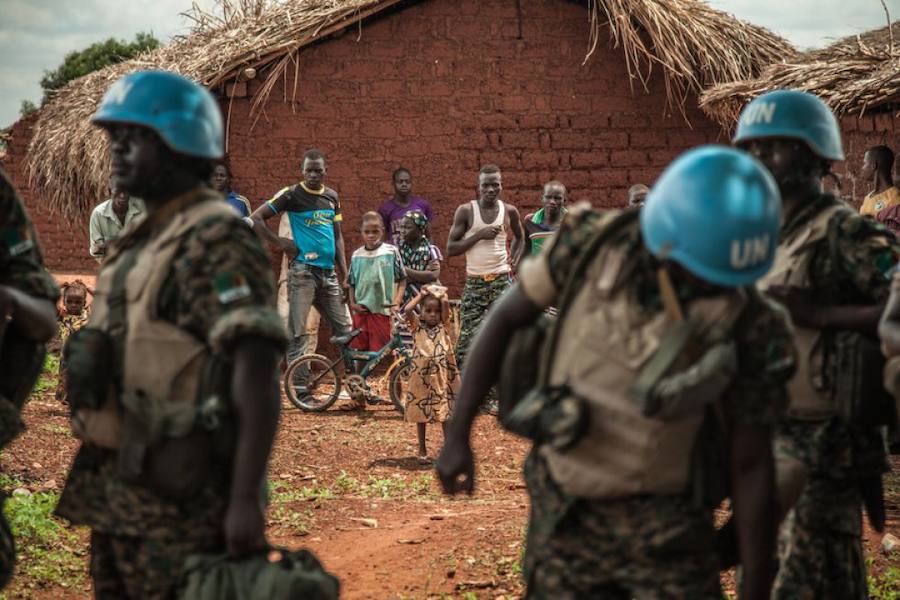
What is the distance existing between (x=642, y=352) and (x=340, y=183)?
989 cm

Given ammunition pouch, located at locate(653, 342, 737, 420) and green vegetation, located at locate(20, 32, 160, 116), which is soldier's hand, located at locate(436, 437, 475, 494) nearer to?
ammunition pouch, located at locate(653, 342, 737, 420)

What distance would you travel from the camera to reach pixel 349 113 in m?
12.4

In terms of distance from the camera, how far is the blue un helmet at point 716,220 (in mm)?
2555

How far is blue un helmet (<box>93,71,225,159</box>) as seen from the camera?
2.84 m

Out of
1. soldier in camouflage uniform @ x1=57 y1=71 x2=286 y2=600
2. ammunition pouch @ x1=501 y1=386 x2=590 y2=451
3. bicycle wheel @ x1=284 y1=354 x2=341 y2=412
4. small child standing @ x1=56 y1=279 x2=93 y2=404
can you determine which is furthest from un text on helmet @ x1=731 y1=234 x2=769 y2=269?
bicycle wheel @ x1=284 y1=354 x2=341 y2=412

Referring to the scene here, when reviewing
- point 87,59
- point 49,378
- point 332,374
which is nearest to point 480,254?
point 332,374

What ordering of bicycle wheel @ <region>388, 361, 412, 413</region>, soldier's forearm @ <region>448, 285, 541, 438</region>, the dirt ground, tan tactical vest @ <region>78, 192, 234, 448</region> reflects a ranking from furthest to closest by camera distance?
bicycle wheel @ <region>388, 361, 412, 413</region> → the dirt ground → soldier's forearm @ <region>448, 285, 541, 438</region> → tan tactical vest @ <region>78, 192, 234, 448</region>

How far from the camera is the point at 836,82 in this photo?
9820mm

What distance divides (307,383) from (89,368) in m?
7.95

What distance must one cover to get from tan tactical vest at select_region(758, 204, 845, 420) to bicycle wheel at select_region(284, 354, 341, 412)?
23.0ft

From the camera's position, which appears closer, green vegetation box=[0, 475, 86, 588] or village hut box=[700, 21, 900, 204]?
green vegetation box=[0, 475, 86, 588]

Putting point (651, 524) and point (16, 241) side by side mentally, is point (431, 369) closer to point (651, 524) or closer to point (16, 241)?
point (16, 241)

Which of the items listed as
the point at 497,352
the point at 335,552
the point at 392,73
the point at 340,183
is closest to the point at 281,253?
the point at 340,183

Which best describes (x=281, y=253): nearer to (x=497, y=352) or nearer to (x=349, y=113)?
(x=349, y=113)
